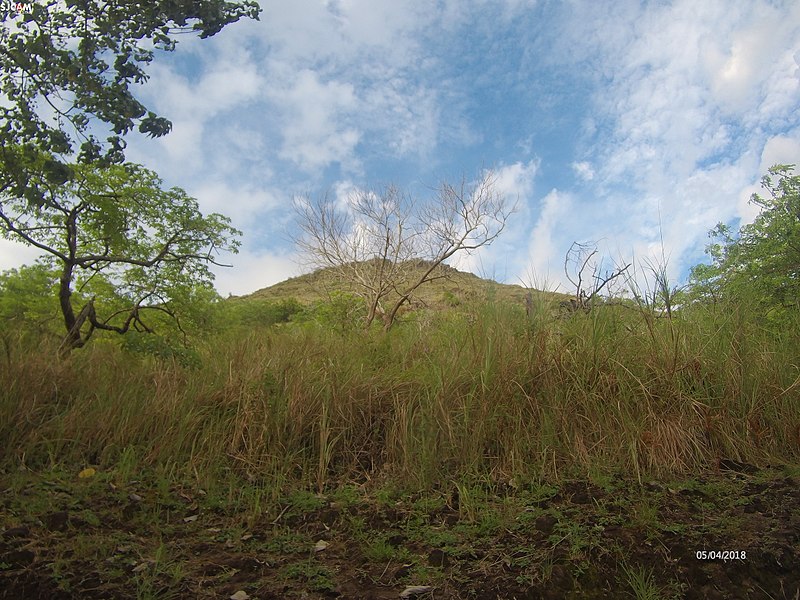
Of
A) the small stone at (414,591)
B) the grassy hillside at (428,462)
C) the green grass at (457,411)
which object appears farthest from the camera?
the green grass at (457,411)

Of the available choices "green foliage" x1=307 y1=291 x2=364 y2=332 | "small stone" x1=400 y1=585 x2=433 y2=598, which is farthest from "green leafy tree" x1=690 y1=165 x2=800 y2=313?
"green foliage" x1=307 y1=291 x2=364 y2=332

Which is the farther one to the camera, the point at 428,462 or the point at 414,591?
the point at 428,462

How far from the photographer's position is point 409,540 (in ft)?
10.2

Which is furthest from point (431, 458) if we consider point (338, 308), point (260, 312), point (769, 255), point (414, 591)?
point (338, 308)

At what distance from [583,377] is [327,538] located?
2.43 metres

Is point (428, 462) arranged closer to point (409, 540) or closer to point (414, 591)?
point (409, 540)

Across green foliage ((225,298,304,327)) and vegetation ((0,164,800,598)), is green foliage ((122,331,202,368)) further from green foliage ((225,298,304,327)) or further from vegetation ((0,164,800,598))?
green foliage ((225,298,304,327))

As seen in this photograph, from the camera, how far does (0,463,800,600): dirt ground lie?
101 inches

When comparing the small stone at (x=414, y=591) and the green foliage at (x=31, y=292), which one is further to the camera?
the green foliage at (x=31, y=292)

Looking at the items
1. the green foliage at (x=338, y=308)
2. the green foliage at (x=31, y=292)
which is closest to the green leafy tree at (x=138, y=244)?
the green foliage at (x=31, y=292)

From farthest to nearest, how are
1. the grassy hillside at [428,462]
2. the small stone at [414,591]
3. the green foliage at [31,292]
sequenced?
the green foliage at [31,292], the grassy hillside at [428,462], the small stone at [414,591]

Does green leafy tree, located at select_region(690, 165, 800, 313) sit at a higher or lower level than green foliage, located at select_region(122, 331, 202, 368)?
higher

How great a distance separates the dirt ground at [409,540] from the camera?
2.56 metres

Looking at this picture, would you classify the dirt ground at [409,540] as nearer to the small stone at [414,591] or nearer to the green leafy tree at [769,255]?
the small stone at [414,591]
